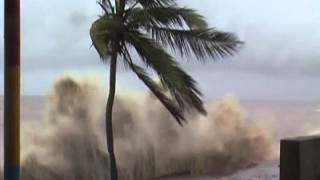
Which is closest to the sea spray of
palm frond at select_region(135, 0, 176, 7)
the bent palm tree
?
the bent palm tree

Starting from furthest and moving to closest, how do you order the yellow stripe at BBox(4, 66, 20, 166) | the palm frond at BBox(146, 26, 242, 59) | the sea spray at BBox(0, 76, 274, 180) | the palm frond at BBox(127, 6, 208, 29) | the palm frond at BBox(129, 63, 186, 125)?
1. the sea spray at BBox(0, 76, 274, 180)
2. the palm frond at BBox(129, 63, 186, 125)
3. the palm frond at BBox(146, 26, 242, 59)
4. the palm frond at BBox(127, 6, 208, 29)
5. the yellow stripe at BBox(4, 66, 20, 166)

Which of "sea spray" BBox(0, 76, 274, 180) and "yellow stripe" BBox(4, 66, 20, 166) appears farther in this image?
"sea spray" BBox(0, 76, 274, 180)

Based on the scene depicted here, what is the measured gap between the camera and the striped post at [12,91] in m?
5.24

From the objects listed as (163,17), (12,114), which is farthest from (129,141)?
(12,114)

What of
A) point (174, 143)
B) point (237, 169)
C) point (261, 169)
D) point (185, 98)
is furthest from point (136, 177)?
point (185, 98)

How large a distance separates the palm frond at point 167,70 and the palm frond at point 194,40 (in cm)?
18

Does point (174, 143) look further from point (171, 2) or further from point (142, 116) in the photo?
point (171, 2)

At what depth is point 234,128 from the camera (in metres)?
21.1

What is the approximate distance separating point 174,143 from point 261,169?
4.46 meters

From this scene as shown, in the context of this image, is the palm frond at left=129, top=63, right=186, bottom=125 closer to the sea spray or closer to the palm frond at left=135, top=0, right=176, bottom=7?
the palm frond at left=135, top=0, right=176, bottom=7

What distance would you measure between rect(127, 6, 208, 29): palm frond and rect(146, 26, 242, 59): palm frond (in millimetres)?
107

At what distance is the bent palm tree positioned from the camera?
1123cm

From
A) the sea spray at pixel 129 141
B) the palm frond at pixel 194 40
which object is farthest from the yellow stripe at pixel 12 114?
the sea spray at pixel 129 141

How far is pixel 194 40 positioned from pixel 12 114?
6477 millimetres
